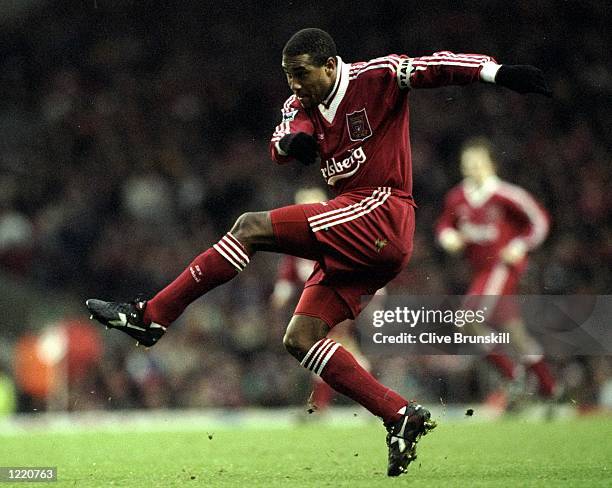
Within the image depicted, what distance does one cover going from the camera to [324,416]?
1123 cm

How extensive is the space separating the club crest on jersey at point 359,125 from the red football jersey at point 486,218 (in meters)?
4.62

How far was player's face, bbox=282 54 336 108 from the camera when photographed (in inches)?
217

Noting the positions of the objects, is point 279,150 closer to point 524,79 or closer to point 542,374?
point 524,79

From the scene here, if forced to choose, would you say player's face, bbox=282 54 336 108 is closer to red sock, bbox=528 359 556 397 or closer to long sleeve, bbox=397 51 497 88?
long sleeve, bbox=397 51 497 88

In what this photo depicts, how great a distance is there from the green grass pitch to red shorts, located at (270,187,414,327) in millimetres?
847

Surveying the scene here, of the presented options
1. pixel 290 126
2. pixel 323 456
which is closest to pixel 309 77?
pixel 290 126

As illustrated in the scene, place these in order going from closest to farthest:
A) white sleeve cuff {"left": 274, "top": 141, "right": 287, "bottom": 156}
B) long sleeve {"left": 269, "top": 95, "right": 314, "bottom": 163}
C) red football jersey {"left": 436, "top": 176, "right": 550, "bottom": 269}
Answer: white sleeve cuff {"left": 274, "top": 141, "right": 287, "bottom": 156}, long sleeve {"left": 269, "top": 95, "right": 314, "bottom": 163}, red football jersey {"left": 436, "top": 176, "right": 550, "bottom": 269}

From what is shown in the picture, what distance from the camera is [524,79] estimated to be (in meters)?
5.16

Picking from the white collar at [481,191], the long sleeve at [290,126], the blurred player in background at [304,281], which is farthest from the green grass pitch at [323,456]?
the white collar at [481,191]

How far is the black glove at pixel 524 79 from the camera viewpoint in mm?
5152

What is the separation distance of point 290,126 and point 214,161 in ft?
28.4

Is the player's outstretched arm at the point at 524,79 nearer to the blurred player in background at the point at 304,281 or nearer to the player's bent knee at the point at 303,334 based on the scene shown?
the player's bent knee at the point at 303,334

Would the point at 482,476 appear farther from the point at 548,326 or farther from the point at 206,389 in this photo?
the point at 206,389

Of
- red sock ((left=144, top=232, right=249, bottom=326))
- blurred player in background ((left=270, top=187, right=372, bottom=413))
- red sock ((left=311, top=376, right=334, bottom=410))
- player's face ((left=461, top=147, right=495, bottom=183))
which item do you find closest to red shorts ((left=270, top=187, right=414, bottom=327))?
red sock ((left=144, top=232, right=249, bottom=326))
